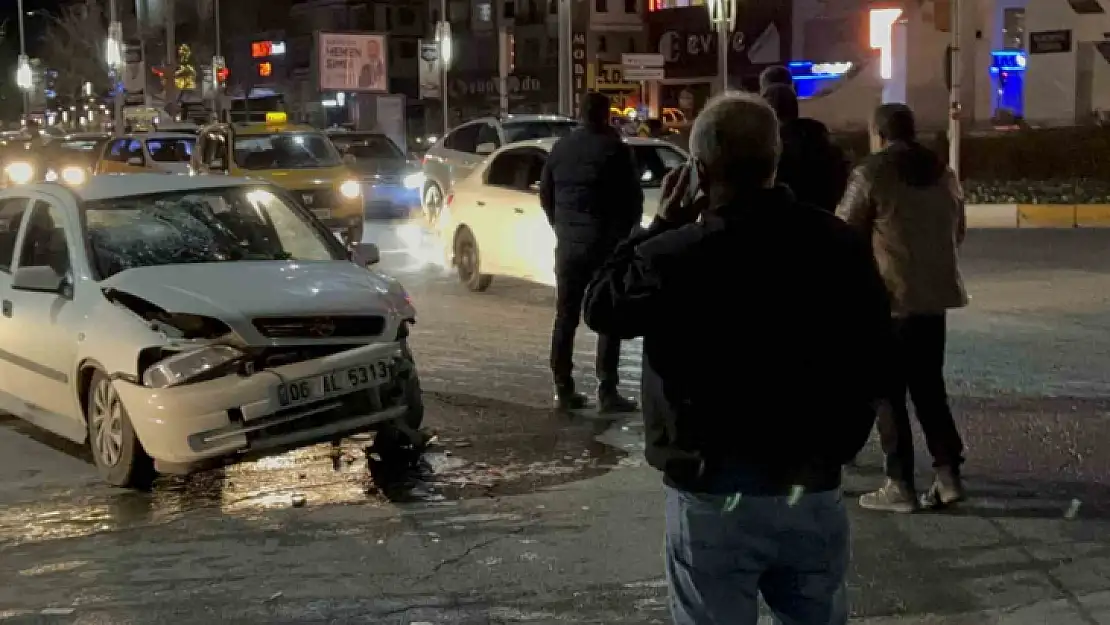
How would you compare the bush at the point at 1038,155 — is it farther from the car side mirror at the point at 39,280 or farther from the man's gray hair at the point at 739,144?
the man's gray hair at the point at 739,144

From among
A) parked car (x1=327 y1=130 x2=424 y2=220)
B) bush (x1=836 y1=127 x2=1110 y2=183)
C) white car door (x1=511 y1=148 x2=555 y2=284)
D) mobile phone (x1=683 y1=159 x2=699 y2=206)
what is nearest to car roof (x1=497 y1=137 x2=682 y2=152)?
white car door (x1=511 y1=148 x2=555 y2=284)

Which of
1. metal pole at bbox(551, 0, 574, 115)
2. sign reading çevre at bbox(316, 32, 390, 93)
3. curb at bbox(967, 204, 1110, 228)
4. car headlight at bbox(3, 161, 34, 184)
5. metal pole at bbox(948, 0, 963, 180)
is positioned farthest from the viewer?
sign reading çevre at bbox(316, 32, 390, 93)

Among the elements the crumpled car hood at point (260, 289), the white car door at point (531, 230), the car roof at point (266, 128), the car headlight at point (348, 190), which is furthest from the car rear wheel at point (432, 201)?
the crumpled car hood at point (260, 289)

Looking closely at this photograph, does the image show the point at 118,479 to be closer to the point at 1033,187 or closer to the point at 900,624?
the point at 900,624

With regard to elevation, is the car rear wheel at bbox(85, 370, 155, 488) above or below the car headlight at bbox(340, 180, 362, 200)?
below

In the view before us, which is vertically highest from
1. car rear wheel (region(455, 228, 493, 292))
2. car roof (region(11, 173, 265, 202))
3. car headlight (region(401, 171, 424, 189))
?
car roof (region(11, 173, 265, 202))

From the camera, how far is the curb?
65.7 ft

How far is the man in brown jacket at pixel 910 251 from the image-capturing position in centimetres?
598

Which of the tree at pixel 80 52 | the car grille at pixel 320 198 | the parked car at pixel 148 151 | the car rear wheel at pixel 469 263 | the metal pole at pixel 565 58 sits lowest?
the car rear wheel at pixel 469 263

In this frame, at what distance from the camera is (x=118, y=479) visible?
22.7 feet

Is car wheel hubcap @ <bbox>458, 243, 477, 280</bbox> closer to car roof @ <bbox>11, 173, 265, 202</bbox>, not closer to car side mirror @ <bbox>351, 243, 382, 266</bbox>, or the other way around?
car side mirror @ <bbox>351, 243, 382, 266</bbox>

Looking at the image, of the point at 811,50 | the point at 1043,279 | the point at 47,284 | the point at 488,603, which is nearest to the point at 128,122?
the point at 811,50

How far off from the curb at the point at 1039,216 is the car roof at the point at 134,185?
14675 millimetres

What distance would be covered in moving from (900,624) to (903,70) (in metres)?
32.4
